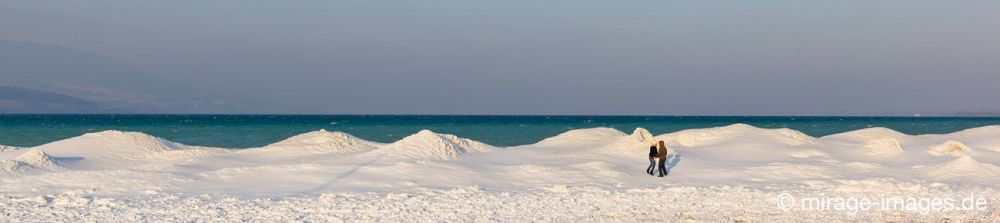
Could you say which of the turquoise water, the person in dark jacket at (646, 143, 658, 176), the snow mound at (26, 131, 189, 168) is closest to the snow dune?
the snow mound at (26, 131, 189, 168)

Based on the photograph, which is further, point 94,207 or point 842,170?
point 842,170

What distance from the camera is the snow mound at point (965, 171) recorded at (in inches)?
969

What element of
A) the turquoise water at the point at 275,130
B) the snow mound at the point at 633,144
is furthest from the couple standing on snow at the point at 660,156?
the turquoise water at the point at 275,130

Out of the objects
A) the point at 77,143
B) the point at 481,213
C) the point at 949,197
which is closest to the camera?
the point at 481,213

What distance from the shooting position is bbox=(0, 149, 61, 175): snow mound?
23900 millimetres

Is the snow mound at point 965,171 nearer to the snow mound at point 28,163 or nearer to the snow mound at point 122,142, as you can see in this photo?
the snow mound at point 28,163

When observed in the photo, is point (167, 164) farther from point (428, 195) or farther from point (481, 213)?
point (481, 213)

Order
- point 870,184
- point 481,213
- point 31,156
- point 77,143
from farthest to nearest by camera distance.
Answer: point 77,143, point 31,156, point 870,184, point 481,213

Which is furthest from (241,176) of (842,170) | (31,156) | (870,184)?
(842,170)

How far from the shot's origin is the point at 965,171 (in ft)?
82.9

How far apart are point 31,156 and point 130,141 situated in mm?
6802

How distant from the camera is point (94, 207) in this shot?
1645cm

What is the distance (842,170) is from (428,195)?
603 inches

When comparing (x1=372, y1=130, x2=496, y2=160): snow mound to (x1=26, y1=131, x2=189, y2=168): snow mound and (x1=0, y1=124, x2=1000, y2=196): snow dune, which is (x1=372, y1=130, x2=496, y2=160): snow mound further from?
(x1=26, y1=131, x2=189, y2=168): snow mound
